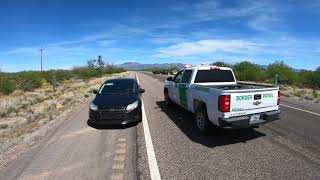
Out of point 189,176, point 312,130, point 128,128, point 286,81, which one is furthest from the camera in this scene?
point 286,81

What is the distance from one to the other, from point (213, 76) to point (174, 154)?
14.5 feet

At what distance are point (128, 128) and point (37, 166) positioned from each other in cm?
392

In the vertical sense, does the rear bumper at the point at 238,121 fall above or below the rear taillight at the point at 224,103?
below

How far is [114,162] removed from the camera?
650cm

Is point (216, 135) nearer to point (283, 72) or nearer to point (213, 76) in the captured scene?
point (213, 76)

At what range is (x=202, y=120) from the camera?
880 centimetres

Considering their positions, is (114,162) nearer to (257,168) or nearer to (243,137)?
(257,168)

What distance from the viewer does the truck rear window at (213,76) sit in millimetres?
10500

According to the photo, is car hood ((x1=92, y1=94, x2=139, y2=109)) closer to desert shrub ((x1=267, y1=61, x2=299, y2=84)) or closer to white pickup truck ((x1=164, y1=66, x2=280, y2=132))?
white pickup truck ((x1=164, y1=66, x2=280, y2=132))

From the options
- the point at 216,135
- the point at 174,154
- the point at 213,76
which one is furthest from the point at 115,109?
A: the point at 174,154

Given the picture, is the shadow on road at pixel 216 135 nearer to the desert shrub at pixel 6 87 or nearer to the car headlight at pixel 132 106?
the car headlight at pixel 132 106

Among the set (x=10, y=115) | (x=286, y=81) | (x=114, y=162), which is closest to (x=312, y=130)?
(x=114, y=162)

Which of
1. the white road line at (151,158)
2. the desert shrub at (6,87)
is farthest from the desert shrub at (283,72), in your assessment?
the white road line at (151,158)

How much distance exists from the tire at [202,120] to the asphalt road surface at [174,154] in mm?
203
